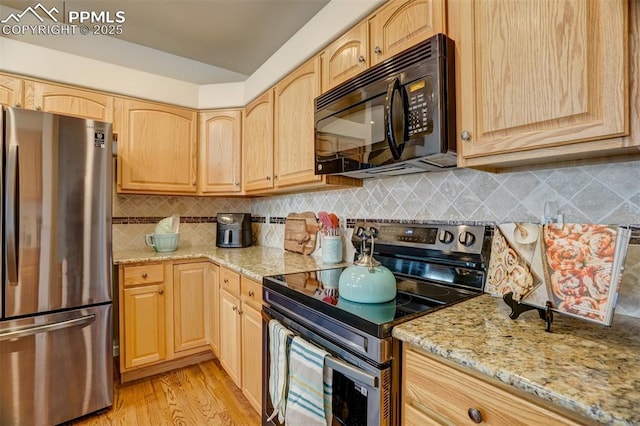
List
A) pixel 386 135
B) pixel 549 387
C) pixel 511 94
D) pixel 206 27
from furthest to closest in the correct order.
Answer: pixel 206 27
pixel 386 135
pixel 511 94
pixel 549 387

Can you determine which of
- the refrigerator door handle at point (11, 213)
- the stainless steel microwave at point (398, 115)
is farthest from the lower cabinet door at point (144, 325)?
the stainless steel microwave at point (398, 115)

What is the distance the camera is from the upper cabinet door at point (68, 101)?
1.94 metres

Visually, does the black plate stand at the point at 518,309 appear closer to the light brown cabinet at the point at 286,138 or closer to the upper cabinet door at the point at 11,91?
the light brown cabinet at the point at 286,138

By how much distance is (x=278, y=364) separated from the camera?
1.23 metres

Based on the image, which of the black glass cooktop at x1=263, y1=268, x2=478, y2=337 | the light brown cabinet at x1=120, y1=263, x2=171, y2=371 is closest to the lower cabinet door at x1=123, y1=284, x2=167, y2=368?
the light brown cabinet at x1=120, y1=263, x2=171, y2=371

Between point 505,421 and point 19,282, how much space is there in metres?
2.17

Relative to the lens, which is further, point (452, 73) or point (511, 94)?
point (452, 73)

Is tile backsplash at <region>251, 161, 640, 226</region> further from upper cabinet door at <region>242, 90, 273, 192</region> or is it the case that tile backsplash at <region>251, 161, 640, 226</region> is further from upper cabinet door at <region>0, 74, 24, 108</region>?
upper cabinet door at <region>0, 74, 24, 108</region>

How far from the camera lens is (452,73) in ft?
3.46

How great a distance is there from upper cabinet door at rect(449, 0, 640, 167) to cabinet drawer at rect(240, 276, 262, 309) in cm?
113

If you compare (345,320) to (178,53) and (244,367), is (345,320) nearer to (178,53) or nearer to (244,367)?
(244,367)

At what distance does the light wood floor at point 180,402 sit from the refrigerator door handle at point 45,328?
574 mm

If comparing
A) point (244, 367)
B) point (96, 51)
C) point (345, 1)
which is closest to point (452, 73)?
point (345, 1)

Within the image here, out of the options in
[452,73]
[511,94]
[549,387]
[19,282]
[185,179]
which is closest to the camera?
[549,387]
